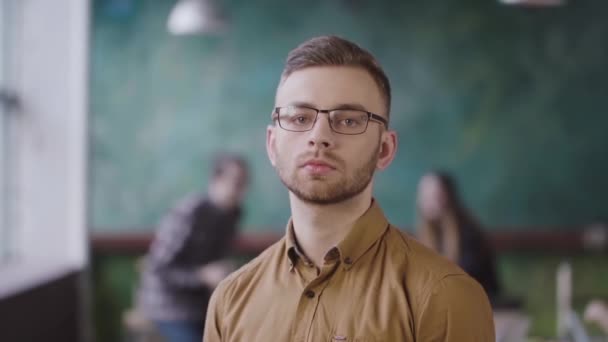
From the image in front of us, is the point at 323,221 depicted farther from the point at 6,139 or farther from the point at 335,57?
the point at 6,139

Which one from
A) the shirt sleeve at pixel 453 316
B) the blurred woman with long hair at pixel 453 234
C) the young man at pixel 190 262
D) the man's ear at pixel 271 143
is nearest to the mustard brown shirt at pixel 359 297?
the shirt sleeve at pixel 453 316

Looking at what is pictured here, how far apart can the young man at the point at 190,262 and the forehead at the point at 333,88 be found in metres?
3.23

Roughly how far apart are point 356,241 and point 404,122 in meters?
4.95

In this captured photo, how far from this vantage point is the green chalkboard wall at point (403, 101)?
237 inches

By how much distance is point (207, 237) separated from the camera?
15.3 ft

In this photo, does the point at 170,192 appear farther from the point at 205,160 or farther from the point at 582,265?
the point at 582,265

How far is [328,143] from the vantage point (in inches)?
43.2

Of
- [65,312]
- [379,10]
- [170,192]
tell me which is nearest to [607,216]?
[379,10]

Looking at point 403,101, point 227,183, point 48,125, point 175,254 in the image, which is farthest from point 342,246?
point 403,101

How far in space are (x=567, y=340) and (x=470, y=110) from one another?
1.76 m

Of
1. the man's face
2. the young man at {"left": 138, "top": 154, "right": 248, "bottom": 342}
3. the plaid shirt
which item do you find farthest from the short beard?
the plaid shirt

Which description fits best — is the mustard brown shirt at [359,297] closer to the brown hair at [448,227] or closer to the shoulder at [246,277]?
the shoulder at [246,277]

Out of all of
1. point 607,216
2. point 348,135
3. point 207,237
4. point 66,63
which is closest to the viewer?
point 348,135

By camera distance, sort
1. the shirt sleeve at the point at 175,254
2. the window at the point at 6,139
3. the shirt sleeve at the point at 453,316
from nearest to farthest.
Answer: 1. the shirt sleeve at the point at 453,316
2. the shirt sleeve at the point at 175,254
3. the window at the point at 6,139
